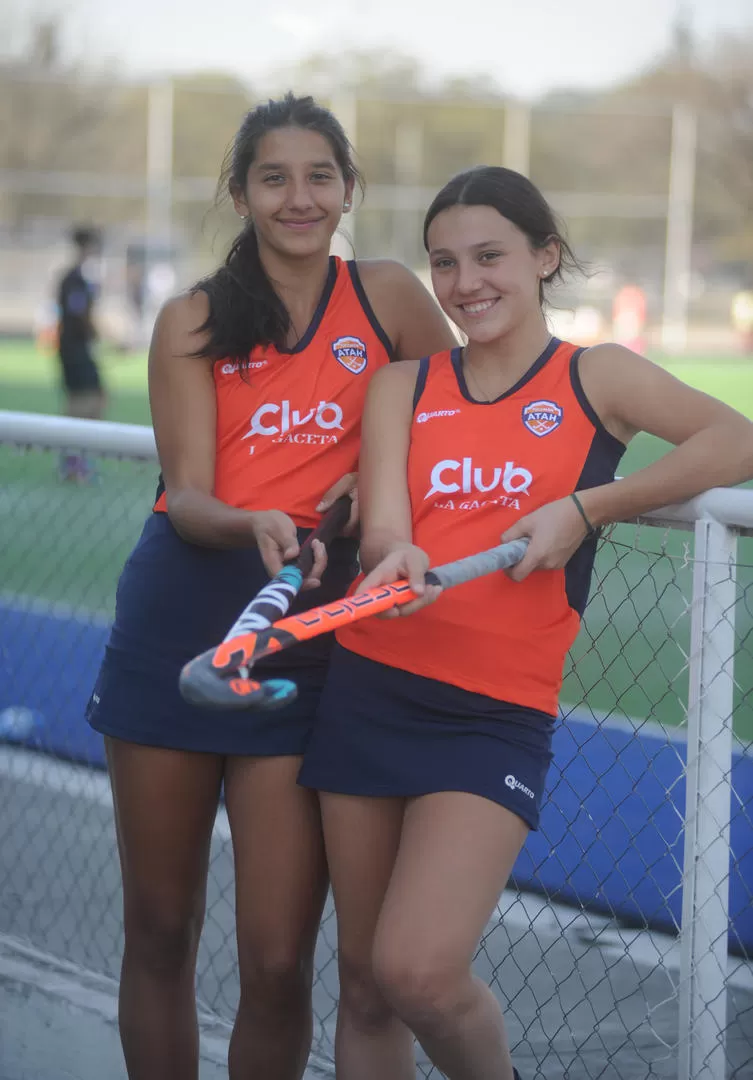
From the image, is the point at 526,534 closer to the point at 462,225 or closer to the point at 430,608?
the point at 430,608

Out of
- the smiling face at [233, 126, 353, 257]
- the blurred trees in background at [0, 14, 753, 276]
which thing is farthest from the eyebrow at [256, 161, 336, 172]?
the blurred trees in background at [0, 14, 753, 276]

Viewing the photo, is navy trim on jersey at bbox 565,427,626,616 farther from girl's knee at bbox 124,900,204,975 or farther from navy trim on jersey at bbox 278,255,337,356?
girl's knee at bbox 124,900,204,975

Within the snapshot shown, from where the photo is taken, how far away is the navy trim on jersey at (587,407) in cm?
216

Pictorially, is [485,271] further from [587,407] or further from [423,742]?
[423,742]

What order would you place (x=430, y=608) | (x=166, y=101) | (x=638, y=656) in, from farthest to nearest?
1. (x=166, y=101)
2. (x=638, y=656)
3. (x=430, y=608)

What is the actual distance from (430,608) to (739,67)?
171 feet

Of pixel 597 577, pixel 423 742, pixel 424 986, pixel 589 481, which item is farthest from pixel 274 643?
pixel 597 577

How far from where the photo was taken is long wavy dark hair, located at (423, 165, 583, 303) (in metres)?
2.22

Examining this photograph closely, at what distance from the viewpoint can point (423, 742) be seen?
2.10 m

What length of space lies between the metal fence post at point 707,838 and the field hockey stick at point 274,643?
49 cm

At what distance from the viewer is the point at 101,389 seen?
487 inches

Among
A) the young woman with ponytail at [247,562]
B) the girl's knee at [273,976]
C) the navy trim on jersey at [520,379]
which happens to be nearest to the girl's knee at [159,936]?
the young woman with ponytail at [247,562]

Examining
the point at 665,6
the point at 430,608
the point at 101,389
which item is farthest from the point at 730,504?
the point at 665,6

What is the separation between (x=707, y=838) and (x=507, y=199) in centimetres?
113
